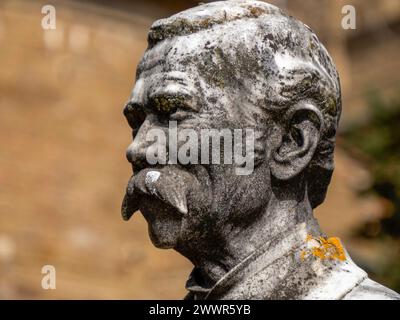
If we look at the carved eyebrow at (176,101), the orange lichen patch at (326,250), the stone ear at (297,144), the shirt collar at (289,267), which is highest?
the carved eyebrow at (176,101)

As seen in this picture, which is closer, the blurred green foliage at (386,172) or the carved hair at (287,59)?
the carved hair at (287,59)

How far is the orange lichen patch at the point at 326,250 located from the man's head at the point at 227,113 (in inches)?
6.9

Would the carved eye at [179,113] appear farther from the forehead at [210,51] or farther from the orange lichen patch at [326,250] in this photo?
the orange lichen patch at [326,250]

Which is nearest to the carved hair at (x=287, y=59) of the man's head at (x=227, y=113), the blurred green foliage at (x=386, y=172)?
the man's head at (x=227, y=113)

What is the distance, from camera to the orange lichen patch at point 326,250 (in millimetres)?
4383

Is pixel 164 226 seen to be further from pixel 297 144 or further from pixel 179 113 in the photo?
pixel 297 144

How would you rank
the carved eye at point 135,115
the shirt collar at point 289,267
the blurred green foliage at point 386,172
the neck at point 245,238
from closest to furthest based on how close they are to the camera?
the shirt collar at point 289,267 → the neck at point 245,238 → the carved eye at point 135,115 → the blurred green foliage at point 386,172

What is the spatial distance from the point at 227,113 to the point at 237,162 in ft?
0.51

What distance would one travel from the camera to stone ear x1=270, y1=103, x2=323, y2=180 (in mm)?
4473

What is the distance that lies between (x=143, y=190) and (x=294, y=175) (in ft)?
1.56

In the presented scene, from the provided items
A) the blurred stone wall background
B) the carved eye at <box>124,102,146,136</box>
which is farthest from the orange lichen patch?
the blurred stone wall background

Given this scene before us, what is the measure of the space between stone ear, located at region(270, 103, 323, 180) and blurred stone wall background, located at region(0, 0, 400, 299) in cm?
1306

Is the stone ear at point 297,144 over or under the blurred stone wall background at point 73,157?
under

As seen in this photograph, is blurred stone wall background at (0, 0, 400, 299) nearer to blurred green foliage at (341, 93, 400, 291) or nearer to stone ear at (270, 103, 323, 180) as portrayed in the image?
blurred green foliage at (341, 93, 400, 291)
